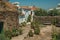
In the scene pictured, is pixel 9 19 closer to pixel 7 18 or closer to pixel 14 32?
pixel 7 18

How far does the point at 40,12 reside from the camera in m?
36.0

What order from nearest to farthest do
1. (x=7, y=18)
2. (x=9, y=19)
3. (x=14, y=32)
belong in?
(x=14, y=32)
(x=7, y=18)
(x=9, y=19)

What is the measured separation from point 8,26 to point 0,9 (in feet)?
5.96

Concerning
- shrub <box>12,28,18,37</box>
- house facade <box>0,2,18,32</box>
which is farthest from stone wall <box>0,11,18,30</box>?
shrub <box>12,28,18,37</box>

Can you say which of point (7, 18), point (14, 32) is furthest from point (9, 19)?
point (14, 32)

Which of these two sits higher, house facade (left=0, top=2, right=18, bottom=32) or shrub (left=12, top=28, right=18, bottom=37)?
house facade (left=0, top=2, right=18, bottom=32)

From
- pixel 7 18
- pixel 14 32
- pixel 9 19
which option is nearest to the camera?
pixel 14 32

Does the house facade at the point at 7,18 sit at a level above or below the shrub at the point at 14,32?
above

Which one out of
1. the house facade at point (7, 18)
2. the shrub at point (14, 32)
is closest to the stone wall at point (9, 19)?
the house facade at point (7, 18)

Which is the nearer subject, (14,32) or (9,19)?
(14,32)

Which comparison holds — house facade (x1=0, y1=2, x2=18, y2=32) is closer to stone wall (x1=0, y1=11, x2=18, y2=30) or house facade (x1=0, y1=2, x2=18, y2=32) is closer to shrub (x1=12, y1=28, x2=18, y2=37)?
stone wall (x1=0, y1=11, x2=18, y2=30)

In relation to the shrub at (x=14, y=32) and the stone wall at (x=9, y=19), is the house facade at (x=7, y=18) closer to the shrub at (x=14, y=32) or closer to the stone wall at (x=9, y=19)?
the stone wall at (x=9, y=19)

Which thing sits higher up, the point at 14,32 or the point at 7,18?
the point at 7,18

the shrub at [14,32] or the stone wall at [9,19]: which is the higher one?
the stone wall at [9,19]
